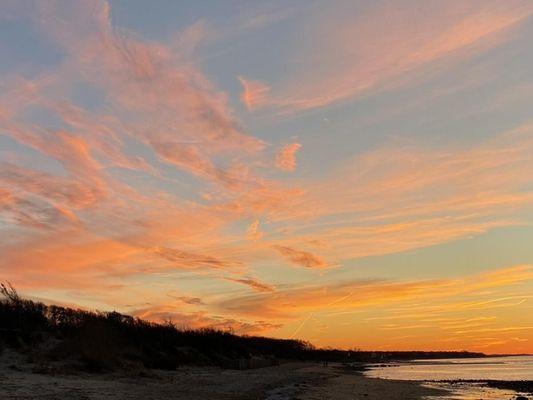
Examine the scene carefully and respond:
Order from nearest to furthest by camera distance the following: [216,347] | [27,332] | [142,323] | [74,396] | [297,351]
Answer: [74,396] → [27,332] → [142,323] → [216,347] → [297,351]

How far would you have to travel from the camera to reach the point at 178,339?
83.3 meters

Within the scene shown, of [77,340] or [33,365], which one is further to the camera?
[77,340]

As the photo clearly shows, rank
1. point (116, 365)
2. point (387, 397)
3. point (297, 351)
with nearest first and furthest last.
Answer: point (387, 397)
point (116, 365)
point (297, 351)

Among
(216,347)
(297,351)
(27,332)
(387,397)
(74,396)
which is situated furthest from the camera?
(297,351)

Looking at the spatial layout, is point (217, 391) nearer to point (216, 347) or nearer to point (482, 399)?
point (482, 399)

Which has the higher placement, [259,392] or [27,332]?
[27,332]

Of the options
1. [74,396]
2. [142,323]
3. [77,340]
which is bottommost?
[74,396]

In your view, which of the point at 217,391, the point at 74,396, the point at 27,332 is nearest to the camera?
the point at 74,396

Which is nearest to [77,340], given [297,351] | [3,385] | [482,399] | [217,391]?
[217,391]

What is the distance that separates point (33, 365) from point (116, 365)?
27.7 ft

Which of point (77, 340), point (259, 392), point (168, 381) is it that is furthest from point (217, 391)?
point (77, 340)

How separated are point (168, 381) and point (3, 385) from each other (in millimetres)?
17999

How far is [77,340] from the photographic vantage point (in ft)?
148

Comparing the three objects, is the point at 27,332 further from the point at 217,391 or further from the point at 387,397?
the point at 387,397
